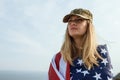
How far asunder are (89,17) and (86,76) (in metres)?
1.07

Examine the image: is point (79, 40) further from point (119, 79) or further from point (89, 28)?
point (119, 79)

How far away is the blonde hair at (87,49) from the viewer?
630 centimetres

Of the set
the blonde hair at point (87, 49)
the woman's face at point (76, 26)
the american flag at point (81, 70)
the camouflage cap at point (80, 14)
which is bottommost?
the american flag at point (81, 70)

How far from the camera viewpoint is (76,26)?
6391 millimetres

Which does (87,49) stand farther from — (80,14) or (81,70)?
(80,14)

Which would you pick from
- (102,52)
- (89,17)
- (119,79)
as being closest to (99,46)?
(102,52)

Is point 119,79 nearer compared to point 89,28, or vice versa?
point 89,28

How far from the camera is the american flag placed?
20.5 feet

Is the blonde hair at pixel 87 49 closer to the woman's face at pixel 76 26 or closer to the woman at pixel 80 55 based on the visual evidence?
the woman at pixel 80 55

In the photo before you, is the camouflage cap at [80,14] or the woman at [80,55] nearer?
the woman at [80,55]

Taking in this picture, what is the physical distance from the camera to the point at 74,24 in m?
6.39

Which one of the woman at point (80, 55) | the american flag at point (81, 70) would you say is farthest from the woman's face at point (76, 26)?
the american flag at point (81, 70)

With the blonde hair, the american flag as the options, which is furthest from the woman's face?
the american flag

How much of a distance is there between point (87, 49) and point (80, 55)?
17 centimetres
